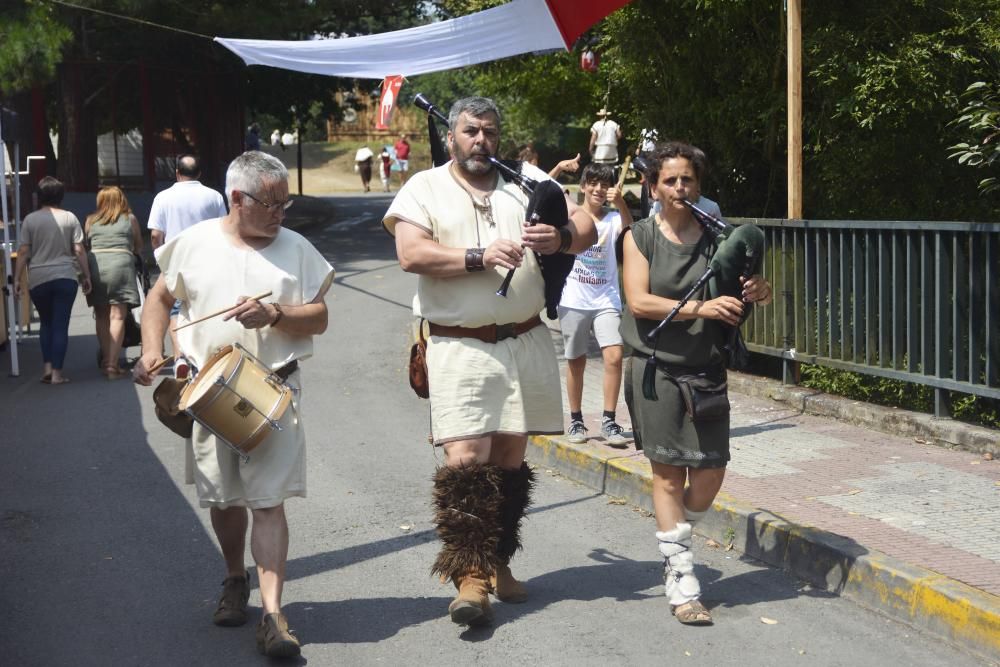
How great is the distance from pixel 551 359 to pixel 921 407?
180 inches

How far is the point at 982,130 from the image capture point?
28.4 ft

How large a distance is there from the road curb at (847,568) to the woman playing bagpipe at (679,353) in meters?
0.81

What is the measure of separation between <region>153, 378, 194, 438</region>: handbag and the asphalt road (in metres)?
0.89

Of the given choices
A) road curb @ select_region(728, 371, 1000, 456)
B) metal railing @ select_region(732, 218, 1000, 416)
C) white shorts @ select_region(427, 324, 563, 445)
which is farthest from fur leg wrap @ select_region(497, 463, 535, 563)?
metal railing @ select_region(732, 218, 1000, 416)

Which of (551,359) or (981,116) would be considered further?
(981,116)

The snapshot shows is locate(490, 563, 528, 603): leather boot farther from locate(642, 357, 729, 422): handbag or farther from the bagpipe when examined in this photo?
the bagpipe

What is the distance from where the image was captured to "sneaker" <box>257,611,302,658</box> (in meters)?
4.89

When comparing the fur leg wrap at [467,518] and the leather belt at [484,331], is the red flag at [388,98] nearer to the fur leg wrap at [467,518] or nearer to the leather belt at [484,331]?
the leather belt at [484,331]

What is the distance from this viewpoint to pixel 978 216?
32.6 ft

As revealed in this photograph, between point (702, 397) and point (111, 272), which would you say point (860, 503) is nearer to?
point (702, 397)

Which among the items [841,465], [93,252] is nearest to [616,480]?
[841,465]

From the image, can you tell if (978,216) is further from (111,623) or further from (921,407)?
(111,623)

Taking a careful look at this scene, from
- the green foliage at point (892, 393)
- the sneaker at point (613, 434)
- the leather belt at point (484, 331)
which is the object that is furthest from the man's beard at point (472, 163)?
the green foliage at point (892, 393)

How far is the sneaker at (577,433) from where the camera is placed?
8.62 metres
